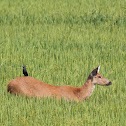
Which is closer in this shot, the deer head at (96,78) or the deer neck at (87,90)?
the deer neck at (87,90)

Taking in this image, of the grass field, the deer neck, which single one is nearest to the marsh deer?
the deer neck

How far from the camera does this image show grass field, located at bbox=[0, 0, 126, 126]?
7.08 m

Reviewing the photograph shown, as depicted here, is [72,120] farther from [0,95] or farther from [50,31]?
[50,31]

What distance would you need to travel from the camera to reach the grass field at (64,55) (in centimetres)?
708

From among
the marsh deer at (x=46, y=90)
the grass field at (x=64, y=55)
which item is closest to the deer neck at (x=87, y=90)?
the marsh deer at (x=46, y=90)

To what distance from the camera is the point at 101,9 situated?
1952cm

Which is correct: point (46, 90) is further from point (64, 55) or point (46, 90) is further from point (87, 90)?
point (64, 55)

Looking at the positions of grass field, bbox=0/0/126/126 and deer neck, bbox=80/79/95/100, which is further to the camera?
deer neck, bbox=80/79/95/100

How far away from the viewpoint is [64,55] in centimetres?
1197

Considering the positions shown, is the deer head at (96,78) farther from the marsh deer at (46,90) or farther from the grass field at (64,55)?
the grass field at (64,55)

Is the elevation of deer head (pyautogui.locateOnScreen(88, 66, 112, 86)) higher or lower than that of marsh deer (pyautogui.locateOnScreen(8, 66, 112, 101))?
higher

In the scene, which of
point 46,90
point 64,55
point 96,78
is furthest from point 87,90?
point 64,55

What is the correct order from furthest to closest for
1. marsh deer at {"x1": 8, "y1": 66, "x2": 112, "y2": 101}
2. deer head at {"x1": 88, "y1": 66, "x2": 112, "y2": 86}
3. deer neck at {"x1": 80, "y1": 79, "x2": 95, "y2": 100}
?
1. deer head at {"x1": 88, "y1": 66, "x2": 112, "y2": 86}
2. deer neck at {"x1": 80, "y1": 79, "x2": 95, "y2": 100}
3. marsh deer at {"x1": 8, "y1": 66, "x2": 112, "y2": 101}

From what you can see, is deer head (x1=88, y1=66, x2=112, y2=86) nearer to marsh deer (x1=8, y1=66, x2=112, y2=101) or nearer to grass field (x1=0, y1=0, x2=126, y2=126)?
marsh deer (x1=8, y1=66, x2=112, y2=101)
